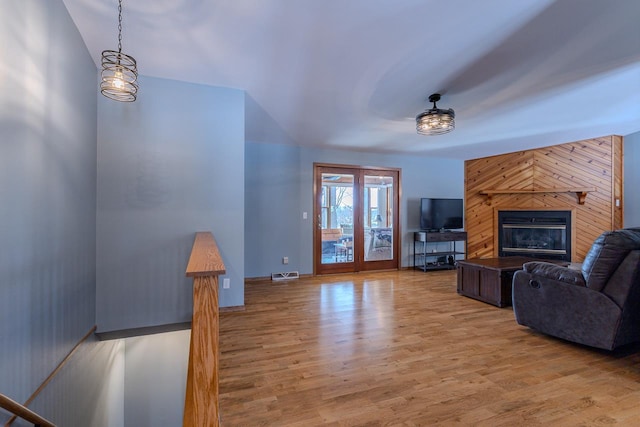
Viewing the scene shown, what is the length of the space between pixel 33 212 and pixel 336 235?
4288 millimetres

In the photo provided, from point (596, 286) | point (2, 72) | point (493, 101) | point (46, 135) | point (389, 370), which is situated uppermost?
point (493, 101)

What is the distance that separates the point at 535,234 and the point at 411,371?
18.1 feet

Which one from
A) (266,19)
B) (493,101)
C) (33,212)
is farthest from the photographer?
(493,101)

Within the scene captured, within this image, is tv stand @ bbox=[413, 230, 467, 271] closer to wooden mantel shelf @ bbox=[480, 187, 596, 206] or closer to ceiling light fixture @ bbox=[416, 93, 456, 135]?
wooden mantel shelf @ bbox=[480, 187, 596, 206]

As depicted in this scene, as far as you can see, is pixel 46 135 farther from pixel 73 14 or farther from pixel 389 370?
pixel 389 370

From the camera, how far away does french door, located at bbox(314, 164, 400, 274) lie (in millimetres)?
5379

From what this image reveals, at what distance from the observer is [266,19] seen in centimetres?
207

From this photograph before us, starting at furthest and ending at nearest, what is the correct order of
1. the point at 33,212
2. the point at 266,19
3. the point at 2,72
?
the point at 266,19 < the point at 33,212 < the point at 2,72

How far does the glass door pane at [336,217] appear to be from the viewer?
5402mm

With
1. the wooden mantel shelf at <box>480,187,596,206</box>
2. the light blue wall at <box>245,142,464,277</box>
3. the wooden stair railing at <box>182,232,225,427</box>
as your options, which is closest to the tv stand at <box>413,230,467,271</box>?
the wooden mantel shelf at <box>480,187,596,206</box>

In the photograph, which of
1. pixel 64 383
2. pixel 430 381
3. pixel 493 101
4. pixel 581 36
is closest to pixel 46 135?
pixel 64 383

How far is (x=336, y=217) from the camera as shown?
5473mm

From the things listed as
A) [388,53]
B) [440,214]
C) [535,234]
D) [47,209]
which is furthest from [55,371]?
[535,234]

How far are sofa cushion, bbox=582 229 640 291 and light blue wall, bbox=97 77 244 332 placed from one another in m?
3.34
